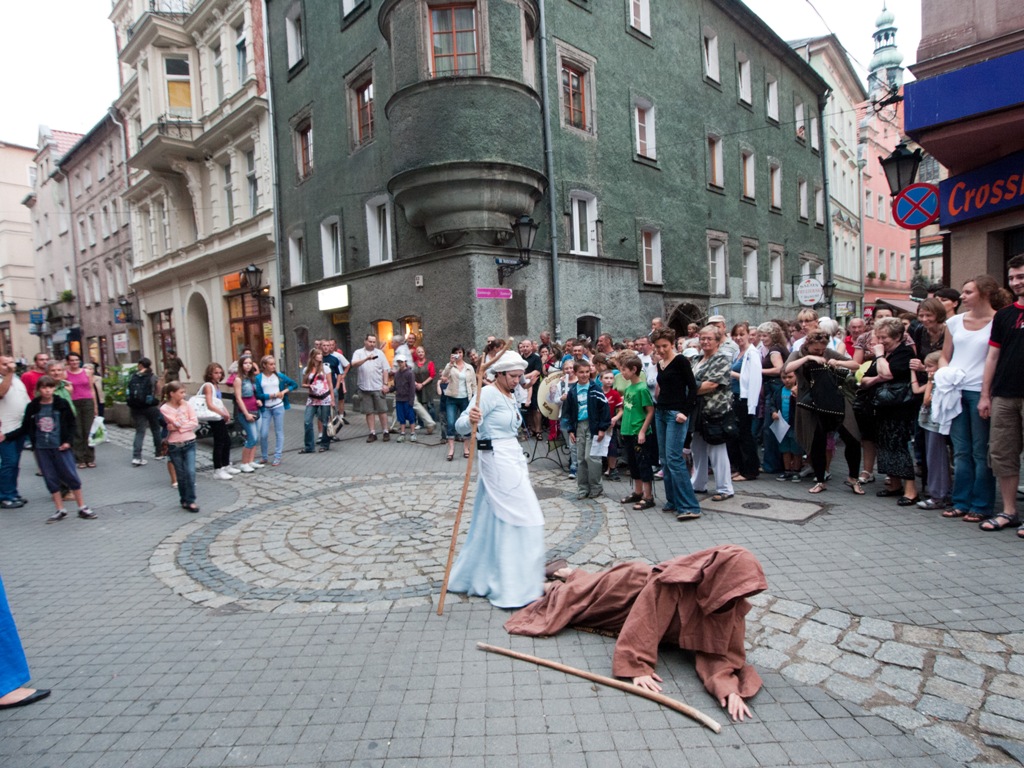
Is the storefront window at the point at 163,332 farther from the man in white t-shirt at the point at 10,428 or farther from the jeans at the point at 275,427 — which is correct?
the man in white t-shirt at the point at 10,428

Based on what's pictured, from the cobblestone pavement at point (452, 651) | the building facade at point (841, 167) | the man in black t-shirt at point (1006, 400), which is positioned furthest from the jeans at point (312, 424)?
the building facade at point (841, 167)

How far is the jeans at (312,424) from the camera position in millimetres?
11555

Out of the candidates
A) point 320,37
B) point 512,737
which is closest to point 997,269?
point 512,737

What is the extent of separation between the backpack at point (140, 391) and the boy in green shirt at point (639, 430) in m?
8.96

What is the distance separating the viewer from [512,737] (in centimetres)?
301

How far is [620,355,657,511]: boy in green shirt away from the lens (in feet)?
22.7

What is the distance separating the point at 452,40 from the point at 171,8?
17297 mm

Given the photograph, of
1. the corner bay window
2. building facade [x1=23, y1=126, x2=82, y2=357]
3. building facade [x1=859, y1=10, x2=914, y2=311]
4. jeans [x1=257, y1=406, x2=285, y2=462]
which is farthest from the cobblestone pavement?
building facade [x1=23, y1=126, x2=82, y2=357]

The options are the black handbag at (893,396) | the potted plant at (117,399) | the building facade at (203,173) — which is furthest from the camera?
the building facade at (203,173)

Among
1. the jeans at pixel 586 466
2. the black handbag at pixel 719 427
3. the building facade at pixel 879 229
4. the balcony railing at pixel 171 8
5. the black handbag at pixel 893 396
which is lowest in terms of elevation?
the jeans at pixel 586 466

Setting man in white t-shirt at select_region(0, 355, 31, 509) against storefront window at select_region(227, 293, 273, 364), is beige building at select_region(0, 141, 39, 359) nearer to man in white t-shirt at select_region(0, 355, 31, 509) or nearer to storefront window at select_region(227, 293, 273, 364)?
storefront window at select_region(227, 293, 273, 364)

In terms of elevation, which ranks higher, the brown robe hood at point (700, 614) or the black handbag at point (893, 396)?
the black handbag at point (893, 396)

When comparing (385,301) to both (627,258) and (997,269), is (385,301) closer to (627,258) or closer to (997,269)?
(627,258)

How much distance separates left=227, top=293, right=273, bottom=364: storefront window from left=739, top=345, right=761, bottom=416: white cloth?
58.1 ft
